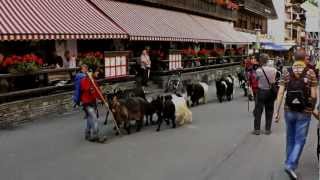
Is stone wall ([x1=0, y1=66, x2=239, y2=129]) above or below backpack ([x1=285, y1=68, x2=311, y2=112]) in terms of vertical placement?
below

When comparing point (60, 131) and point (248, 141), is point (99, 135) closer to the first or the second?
point (60, 131)

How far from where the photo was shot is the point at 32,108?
1560 cm

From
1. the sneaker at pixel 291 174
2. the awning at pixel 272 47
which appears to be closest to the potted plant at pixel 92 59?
the sneaker at pixel 291 174

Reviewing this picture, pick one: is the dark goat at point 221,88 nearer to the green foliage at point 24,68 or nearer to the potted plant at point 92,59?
the potted plant at point 92,59

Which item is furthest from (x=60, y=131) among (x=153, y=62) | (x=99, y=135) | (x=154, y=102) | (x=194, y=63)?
(x=194, y=63)

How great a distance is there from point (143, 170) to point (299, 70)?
311 centimetres

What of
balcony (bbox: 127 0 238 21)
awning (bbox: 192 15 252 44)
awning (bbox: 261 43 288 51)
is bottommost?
awning (bbox: 261 43 288 51)

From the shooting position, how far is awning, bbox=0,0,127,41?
15367 mm

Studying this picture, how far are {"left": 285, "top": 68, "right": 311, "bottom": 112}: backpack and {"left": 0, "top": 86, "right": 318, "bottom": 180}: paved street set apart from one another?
1.21m

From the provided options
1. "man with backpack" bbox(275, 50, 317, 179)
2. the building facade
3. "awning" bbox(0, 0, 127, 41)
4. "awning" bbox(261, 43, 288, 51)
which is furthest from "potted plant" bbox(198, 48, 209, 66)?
"awning" bbox(261, 43, 288, 51)

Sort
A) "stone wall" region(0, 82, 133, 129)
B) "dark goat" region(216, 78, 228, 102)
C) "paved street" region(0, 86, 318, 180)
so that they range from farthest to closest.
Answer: "dark goat" region(216, 78, 228, 102)
"stone wall" region(0, 82, 133, 129)
"paved street" region(0, 86, 318, 180)

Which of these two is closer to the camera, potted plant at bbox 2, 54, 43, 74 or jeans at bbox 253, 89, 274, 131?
jeans at bbox 253, 89, 274, 131

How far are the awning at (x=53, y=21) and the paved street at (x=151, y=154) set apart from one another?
8.80 feet

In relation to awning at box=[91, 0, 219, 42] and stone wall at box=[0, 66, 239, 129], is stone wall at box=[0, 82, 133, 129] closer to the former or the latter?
stone wall at box=[0, 66, 239, 129]
